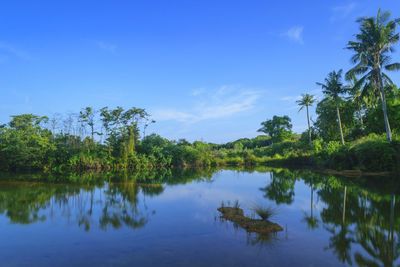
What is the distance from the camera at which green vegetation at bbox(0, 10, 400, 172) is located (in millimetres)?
19000

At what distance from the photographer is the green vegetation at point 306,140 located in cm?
1900

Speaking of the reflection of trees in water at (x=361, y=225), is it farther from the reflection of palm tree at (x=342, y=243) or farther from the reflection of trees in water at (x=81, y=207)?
the reflection of trees in water at (x=81, y=207)

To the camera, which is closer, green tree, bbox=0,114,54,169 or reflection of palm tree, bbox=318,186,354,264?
reflection of palm tree, bbox=318,186,354,264

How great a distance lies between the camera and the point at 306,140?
37.8 meters

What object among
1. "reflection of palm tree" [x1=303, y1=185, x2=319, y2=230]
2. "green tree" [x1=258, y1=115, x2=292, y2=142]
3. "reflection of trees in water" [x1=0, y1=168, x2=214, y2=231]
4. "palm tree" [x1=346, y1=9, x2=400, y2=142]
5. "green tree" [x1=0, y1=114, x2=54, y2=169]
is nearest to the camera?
"reflection of palm tree" [x1=303, y1=185, x2=319, y2=230]

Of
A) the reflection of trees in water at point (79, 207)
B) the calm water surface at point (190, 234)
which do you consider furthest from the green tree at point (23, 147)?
the calm water surface at point (190, 234)

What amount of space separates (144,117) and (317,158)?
2353 centimetres

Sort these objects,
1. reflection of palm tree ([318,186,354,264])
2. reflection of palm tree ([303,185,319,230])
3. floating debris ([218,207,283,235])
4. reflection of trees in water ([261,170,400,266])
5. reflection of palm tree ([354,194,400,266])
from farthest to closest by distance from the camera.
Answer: reflection of palm tree ([303,185,319,230]) → floating debris ([218,207,283,235]) → reflection of palm tree ([318,186,354,264]) → reflection of trees in water ([261,170,400,266]) → reflection of palm tree ([354,194,400,266])

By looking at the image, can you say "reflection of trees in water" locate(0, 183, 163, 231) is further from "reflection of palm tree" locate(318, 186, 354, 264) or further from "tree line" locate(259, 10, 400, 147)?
"tree line" locate(259, 10, 400, 147)

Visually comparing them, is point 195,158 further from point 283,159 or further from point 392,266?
point 392,266

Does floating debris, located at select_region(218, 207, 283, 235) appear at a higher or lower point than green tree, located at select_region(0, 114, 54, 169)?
lower

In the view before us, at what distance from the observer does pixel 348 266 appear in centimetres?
390

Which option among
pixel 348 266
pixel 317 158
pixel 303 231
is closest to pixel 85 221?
pixel 303 231

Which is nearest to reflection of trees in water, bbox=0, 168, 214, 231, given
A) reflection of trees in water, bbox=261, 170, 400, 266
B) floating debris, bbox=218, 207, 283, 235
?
floating debris, bbox=218, 207, 283, 235
